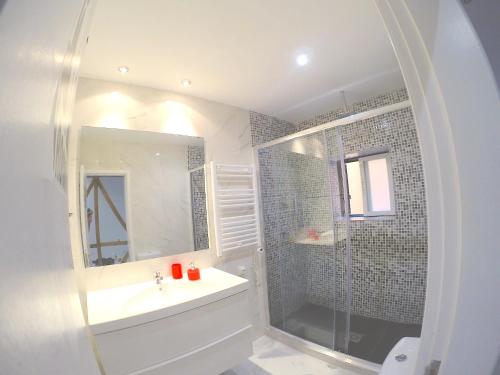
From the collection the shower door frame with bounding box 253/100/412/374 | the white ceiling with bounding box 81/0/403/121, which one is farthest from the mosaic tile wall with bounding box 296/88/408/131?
the shower door frame with bounding box 253/100/412/374

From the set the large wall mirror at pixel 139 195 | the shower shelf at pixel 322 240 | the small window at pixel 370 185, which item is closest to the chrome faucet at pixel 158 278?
the large wall mirror at pixel 139 195

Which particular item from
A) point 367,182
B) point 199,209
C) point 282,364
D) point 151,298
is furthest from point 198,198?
point 367,182

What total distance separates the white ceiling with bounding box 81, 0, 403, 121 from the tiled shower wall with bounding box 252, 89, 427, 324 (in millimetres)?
480

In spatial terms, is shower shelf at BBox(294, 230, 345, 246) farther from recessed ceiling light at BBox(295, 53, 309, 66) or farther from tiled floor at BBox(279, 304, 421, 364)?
recessed ceiling light at BBox(295, 53, 309, 66)

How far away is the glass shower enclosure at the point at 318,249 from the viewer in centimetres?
200

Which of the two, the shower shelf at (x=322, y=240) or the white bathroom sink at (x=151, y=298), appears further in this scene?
the shower shelf at (x=322, y=240)

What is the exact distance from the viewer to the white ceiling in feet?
3.87

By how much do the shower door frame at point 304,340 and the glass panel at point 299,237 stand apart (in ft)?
0.16

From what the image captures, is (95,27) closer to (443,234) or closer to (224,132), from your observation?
(224,132)

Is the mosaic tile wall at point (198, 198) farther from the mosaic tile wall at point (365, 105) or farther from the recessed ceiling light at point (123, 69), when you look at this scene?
the mosaic tile wall at point (365, 105)

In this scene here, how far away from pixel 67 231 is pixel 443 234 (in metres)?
0.65

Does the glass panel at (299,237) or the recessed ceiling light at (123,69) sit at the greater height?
the recessed ceiling light at (123,69)

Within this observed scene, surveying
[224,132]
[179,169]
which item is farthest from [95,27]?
[224,132]

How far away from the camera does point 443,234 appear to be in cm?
46
